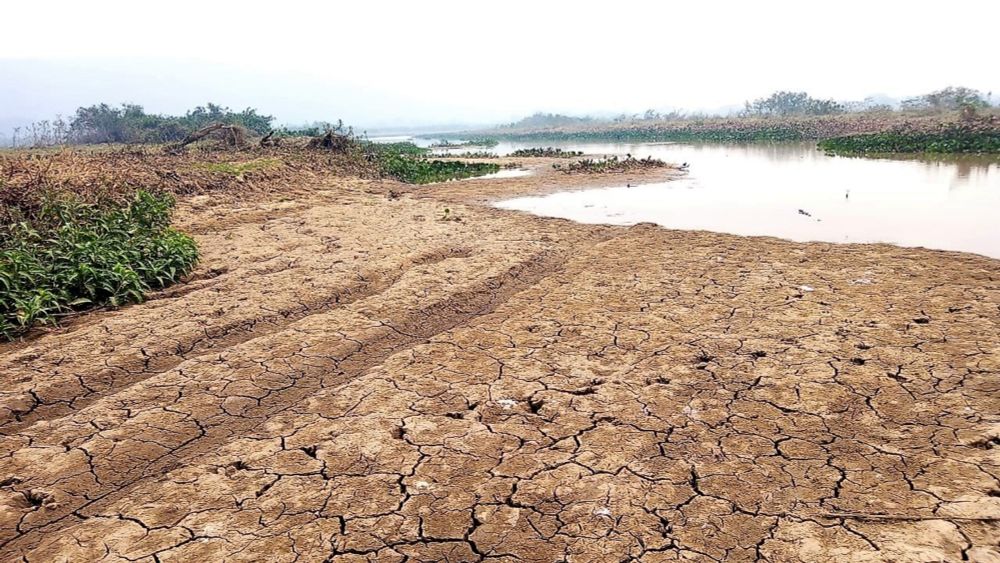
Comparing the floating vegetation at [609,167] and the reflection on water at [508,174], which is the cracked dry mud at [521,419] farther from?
the floating vegetation at [609,167]

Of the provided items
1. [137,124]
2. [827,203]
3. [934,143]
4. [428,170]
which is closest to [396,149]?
[428,170]

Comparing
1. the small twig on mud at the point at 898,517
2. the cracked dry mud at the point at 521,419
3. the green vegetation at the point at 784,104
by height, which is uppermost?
the green vegetation at the point at 784,104

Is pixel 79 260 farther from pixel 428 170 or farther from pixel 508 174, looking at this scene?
pixel 508 174

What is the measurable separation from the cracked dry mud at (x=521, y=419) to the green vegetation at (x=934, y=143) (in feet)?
59.5

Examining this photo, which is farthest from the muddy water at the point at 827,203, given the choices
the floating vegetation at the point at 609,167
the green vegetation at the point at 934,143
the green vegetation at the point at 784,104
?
the green vegetation at the point at 784,104

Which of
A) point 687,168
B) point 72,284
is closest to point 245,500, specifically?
point 72,284

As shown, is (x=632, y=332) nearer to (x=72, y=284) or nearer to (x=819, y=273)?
(x=819, y=273)

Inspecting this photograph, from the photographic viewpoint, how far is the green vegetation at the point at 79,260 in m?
5.38

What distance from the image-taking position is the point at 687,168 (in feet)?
64.2

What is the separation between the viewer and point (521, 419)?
3686 millimetres

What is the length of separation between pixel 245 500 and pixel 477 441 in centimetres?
136

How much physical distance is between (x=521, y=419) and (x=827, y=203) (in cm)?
1077

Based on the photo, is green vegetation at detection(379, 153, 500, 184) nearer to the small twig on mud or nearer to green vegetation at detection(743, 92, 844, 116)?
the small twig on mud

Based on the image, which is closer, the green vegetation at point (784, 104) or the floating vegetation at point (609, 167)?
the floating vegetation at point (609, 167)
